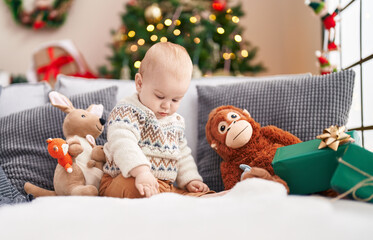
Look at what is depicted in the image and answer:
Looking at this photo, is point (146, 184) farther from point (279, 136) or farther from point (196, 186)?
point (279, 136)

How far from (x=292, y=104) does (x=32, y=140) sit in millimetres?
879

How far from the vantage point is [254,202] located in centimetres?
59

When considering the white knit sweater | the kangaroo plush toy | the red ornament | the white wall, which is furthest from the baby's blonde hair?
the white wall

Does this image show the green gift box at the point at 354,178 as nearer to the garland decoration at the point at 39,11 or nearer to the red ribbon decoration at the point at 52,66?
the red ribbon decoration at the point at 52,66

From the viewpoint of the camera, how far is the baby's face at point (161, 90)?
906 mm

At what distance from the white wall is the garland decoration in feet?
0.29

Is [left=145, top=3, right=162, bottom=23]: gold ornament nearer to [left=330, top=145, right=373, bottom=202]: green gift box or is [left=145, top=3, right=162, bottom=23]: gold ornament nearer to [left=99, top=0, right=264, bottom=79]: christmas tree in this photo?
[left=99, top=0, right=264, bottom=79]: christmas tree

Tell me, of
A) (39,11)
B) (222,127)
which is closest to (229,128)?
(222,127)

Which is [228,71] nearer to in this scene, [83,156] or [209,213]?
[83,156]

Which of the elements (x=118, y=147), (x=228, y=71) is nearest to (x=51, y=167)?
(x=118, y=147)

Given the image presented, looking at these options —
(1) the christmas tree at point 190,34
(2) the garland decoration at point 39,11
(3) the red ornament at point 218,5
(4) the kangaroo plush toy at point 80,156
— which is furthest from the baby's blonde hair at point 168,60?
(2) the garland decoration at point 39,11

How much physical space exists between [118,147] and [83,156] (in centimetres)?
17

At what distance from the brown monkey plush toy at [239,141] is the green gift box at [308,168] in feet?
A: 0.61

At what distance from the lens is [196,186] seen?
1.04 meters
